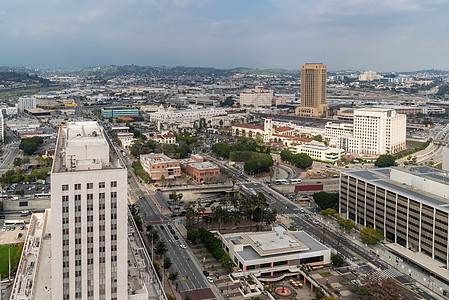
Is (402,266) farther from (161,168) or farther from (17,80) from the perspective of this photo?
(17,80)

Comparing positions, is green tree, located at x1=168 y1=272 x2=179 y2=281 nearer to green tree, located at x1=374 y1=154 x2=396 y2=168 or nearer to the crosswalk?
the crosswalk

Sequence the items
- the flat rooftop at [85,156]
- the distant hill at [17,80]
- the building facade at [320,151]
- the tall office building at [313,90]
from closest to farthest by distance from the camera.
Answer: the flat rooftop at [85,156], the building facade at [320,151], the tall office building at [313,90], the distant hill at [17,80]

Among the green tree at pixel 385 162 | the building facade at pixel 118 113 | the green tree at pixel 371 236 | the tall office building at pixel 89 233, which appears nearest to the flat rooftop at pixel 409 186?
the green tree at pixel 371 236

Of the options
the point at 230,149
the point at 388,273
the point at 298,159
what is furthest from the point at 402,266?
the point at 230,149

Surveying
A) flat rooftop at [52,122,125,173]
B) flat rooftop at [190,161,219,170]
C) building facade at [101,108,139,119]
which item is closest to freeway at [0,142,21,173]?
flat rooftop at [190,161,219,170]

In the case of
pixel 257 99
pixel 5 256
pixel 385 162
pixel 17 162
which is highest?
pixel 257 99

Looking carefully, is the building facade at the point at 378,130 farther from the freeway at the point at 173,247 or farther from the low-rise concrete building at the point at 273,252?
the low-rise concrete building at the point at 273,252
